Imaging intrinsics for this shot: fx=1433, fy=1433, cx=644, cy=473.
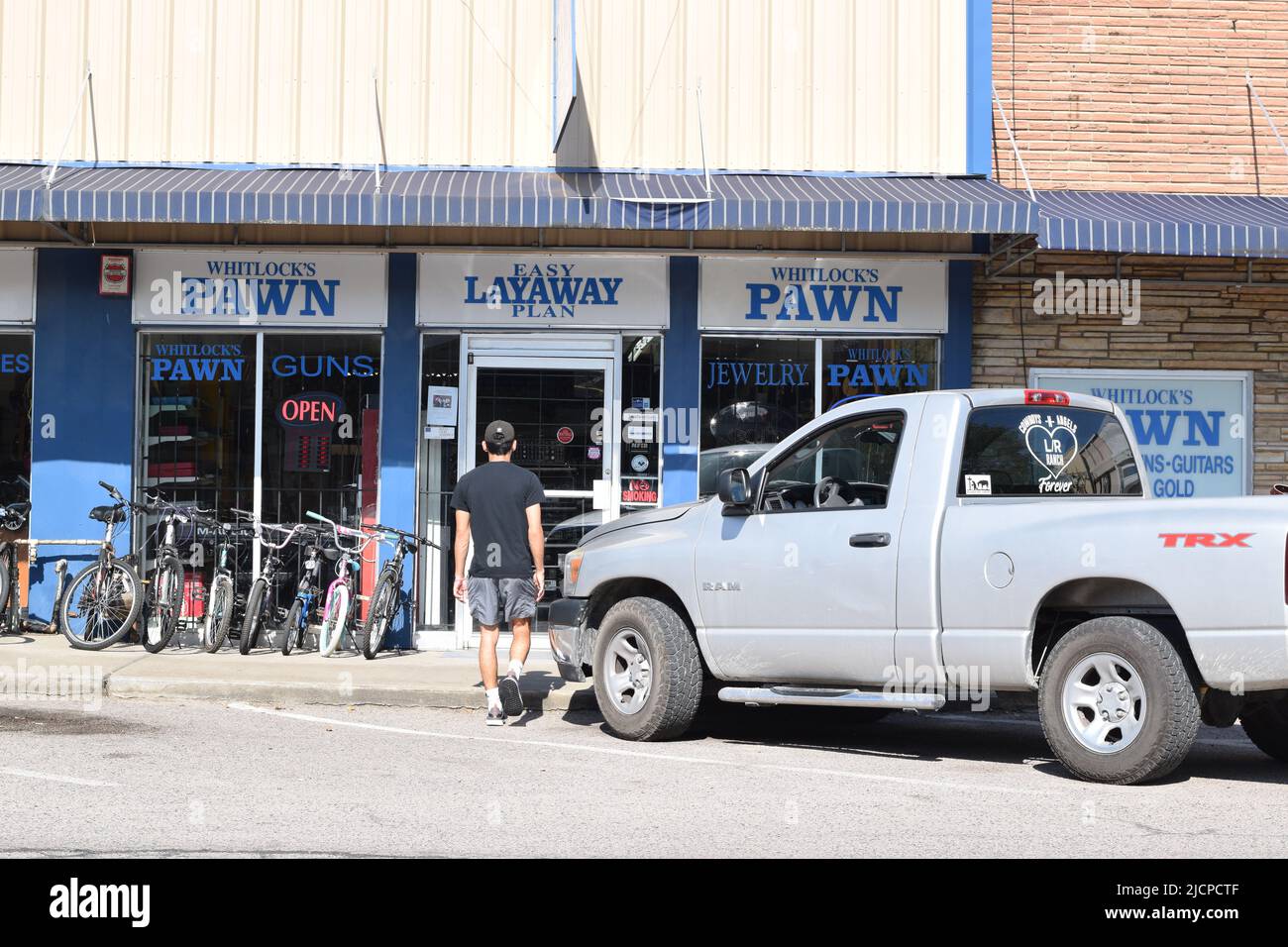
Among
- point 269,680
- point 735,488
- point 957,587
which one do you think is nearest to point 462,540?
point 735,488

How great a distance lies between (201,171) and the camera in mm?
12852

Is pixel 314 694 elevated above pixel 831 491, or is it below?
below

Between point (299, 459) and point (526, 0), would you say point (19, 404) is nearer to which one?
point (299, 459)

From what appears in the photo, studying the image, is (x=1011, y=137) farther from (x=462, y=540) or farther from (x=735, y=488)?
(x=462, y=540)

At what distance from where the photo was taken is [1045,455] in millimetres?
7910

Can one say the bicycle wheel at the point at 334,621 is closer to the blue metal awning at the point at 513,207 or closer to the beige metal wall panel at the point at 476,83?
the blue metal awning at the point at 513,207

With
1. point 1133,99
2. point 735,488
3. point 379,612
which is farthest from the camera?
point 1133,99

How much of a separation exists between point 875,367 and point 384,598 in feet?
16.3

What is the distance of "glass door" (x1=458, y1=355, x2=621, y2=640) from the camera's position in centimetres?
1318

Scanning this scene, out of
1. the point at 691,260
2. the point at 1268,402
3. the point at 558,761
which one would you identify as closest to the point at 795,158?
the point at 691,260

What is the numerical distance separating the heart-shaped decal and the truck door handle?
0.96 meters

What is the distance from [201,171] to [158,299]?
1.25 metres

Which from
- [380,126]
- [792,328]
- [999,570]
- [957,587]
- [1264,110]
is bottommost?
[957,587]

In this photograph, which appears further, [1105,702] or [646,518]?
[646,518]
